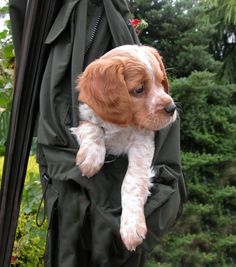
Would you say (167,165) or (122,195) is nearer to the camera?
(122,195)

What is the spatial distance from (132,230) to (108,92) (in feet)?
1.96

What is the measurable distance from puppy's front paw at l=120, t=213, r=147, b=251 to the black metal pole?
Result: 60 cm

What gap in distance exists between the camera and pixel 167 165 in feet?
8.86

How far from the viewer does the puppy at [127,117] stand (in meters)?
2.44

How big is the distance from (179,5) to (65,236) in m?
5.03

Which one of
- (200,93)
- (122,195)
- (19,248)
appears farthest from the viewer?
(200,93)

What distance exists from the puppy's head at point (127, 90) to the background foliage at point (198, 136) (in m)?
4.13

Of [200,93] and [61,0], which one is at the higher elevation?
[61,0]

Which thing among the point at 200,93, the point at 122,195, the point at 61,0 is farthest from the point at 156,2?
the point at 122,195

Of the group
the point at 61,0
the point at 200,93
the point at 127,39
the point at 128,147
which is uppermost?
the point at 61,0

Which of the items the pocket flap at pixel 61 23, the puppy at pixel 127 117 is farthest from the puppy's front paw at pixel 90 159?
the pocket flap at pixel 61 23

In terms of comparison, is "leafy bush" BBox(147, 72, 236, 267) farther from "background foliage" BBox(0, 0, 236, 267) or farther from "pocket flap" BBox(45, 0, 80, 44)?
"pocket flap" BBox(45, 0, 80, 44)

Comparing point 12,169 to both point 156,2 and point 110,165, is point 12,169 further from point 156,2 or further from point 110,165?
point 156,2

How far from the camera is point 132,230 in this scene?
2.36 m
